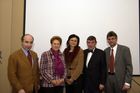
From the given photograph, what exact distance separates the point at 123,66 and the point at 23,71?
1570 mm

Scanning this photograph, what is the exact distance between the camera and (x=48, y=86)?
3438 millimetres

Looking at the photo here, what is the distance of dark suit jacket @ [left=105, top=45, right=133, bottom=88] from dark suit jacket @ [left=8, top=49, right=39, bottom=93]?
1.34 m

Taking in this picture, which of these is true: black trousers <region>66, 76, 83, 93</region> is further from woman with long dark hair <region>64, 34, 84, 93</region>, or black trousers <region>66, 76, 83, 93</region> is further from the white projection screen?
the white projection screen

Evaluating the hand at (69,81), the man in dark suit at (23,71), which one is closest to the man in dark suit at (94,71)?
the hand at (69,81)

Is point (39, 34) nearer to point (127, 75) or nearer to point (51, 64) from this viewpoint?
point (51, 64)

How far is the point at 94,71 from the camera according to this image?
363cm

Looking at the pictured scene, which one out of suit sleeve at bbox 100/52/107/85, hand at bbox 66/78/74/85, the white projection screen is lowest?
hand at bbox 66/78/74/85

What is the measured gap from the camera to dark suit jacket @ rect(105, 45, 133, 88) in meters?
3.68

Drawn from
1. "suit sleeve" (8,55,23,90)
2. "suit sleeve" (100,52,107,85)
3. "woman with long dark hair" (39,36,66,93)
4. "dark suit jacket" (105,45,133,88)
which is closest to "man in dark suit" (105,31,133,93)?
"dark suit jacket" (105,45,133,88)

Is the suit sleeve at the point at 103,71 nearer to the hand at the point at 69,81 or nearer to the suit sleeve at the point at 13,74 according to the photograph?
the hand at the point at 69,81

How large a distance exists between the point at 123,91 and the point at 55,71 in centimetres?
114

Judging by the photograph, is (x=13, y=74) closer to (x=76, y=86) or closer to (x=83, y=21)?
(x=76, y=86)

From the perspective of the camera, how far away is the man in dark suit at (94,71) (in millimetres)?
3617

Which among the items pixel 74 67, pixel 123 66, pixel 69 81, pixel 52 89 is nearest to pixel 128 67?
pixel 123 66
